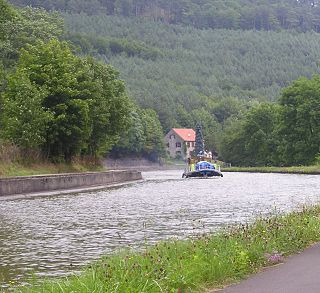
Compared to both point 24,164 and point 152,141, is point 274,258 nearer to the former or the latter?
point 24,164

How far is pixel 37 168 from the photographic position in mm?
46906

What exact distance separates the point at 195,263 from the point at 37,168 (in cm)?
3781

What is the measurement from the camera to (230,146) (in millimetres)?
140500

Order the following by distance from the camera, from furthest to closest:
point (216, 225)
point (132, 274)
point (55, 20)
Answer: point (55, 20) < point (216, 225) < point (132, 274)

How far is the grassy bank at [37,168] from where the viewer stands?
136ft

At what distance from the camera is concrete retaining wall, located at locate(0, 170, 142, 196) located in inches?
1347

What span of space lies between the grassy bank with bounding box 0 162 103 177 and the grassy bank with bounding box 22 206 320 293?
1137 inches

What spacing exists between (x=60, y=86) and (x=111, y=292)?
44.0 metres

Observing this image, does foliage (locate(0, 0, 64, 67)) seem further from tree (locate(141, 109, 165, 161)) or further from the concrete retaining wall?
tree (locate(141, 109, 165, 161))

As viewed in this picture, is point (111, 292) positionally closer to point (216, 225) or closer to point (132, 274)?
point (132, 274)

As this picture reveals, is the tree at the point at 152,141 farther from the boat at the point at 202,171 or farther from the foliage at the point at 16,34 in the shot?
the foliage at the point at 16,34

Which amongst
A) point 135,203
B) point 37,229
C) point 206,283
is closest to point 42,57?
point 135,203

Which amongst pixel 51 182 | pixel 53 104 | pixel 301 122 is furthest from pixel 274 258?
pixel 301 122

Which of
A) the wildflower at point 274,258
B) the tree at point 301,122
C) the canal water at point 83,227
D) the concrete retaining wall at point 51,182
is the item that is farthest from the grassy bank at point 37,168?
the tree at point 301,122
